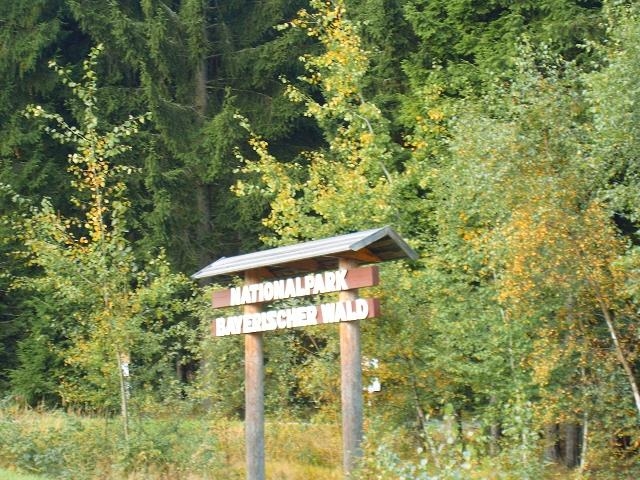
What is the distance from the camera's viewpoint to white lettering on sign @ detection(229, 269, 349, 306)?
514 inches

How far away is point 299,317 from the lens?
528 inches

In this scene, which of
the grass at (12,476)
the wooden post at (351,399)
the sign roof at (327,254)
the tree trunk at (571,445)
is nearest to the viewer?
the wooden post at (351,399)

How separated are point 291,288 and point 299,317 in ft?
1.22

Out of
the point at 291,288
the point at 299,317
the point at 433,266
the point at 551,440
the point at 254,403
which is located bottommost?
the point at 551,440

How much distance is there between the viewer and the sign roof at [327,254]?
42.4ft

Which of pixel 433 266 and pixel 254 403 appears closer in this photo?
pixel 254 403

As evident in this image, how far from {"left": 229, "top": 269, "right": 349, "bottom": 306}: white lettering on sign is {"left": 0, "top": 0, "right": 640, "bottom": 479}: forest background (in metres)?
1.95

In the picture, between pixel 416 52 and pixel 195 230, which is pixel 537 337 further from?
pixel 195 230

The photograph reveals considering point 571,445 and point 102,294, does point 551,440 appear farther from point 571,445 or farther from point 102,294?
point 102,294

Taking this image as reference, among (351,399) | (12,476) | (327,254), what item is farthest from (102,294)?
(351,399)

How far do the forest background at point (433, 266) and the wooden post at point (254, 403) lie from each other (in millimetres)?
1494

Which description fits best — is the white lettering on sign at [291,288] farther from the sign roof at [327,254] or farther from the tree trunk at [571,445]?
the tree trunk at [571,445]

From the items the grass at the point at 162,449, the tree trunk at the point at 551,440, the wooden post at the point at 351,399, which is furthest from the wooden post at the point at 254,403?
the tree trunk at the point at 551,440

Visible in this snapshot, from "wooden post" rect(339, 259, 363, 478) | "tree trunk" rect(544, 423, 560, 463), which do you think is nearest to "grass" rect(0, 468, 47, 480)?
"wooden post" rect(339, 259, 363, 478)
